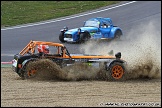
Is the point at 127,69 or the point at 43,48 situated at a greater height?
the point at 43,48

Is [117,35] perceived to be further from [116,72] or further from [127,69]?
[116,72]

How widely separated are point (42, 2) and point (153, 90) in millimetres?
19820

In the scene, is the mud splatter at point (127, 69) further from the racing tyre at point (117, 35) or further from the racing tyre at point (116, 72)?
the racing tyre at point (117, 35)

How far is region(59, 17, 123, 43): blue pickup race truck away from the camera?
62.0ft

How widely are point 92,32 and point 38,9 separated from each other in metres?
7.90

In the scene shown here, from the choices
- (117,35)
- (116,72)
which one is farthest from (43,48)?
(117,35)

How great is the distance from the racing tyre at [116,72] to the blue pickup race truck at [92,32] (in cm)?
760

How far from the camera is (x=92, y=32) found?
63.6 ft

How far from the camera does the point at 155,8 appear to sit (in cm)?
2609

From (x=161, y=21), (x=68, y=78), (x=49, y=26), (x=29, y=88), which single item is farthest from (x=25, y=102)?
(x=161, y=21)

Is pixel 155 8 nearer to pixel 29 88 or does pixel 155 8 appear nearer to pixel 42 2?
pixel 42 2

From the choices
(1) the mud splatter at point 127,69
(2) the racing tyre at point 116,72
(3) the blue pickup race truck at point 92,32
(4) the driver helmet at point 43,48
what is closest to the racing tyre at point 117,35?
(3) the blue pickup race truck at point 92,32

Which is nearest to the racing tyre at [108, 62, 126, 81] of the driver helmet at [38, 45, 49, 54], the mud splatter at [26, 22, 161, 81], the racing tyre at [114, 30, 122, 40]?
the mud splatter at [26, 22, 161, 81]

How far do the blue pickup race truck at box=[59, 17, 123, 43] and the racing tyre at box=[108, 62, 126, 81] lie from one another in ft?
24.9
